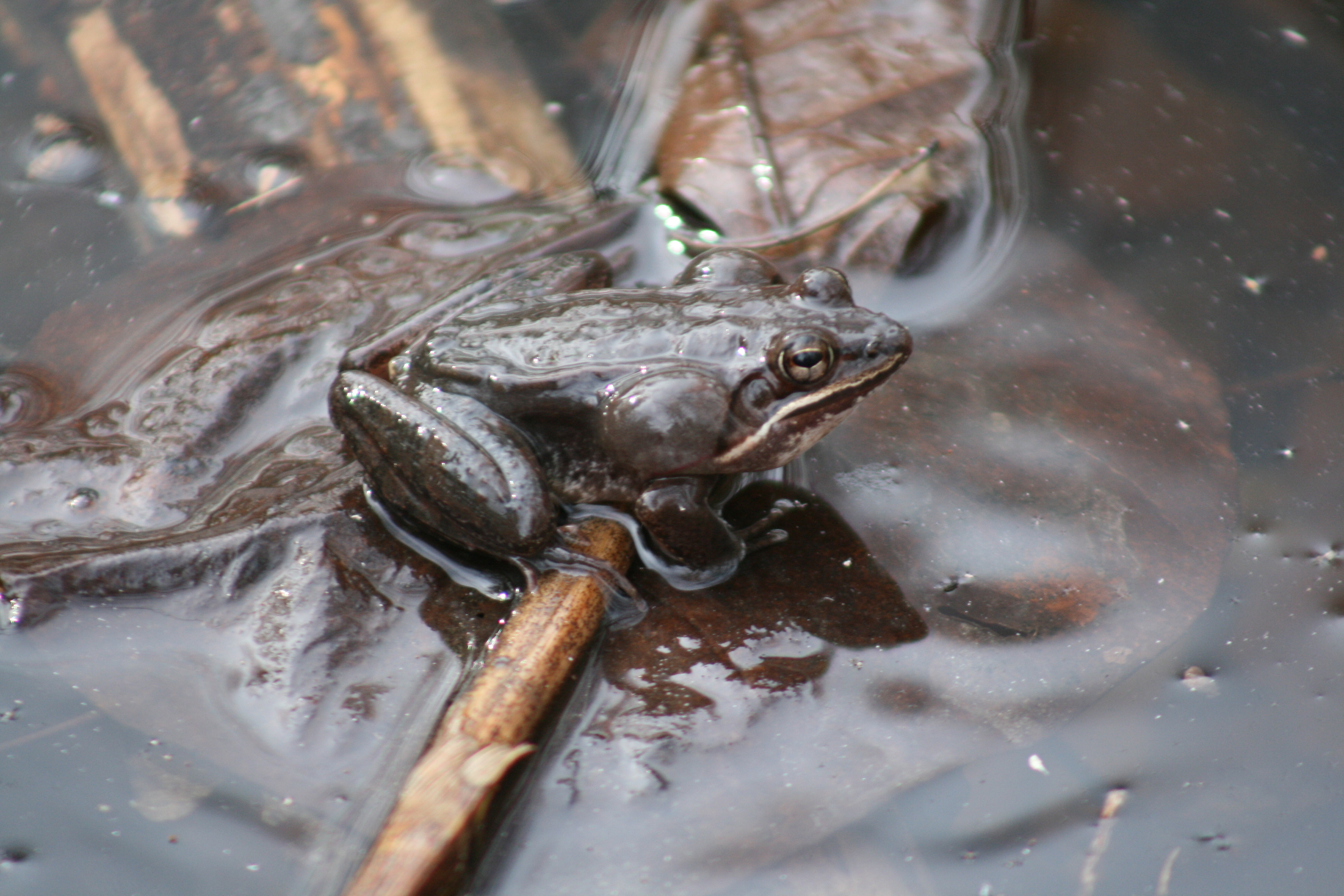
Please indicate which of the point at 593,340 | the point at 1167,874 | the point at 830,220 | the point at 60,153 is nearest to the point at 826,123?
the point at 830,220

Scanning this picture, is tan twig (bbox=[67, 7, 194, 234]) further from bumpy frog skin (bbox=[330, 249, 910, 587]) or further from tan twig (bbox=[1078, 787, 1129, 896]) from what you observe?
tan twig (bbox=[1078, 787, 1129, 896])

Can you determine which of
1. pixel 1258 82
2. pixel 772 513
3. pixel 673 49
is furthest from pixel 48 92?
pixel 1258 82

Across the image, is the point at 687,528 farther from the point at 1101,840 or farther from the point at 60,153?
the point at 60,153

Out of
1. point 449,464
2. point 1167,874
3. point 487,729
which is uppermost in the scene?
point 449,464

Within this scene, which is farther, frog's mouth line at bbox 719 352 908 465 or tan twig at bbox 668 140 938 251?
tan twig at bbox 668 140 938 251

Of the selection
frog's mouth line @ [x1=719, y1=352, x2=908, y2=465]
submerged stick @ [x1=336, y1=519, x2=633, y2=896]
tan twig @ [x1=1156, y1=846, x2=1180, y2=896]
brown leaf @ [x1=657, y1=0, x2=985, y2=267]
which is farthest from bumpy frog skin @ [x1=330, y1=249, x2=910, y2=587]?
tan twig @ [x1=1156, y1=846, x2=1180, y2=896]

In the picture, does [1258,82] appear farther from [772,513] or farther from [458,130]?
[458,130]

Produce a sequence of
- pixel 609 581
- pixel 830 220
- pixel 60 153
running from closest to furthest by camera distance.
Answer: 1. pixel 609 581
2. pixel 830 220
3. pixel 60 153
